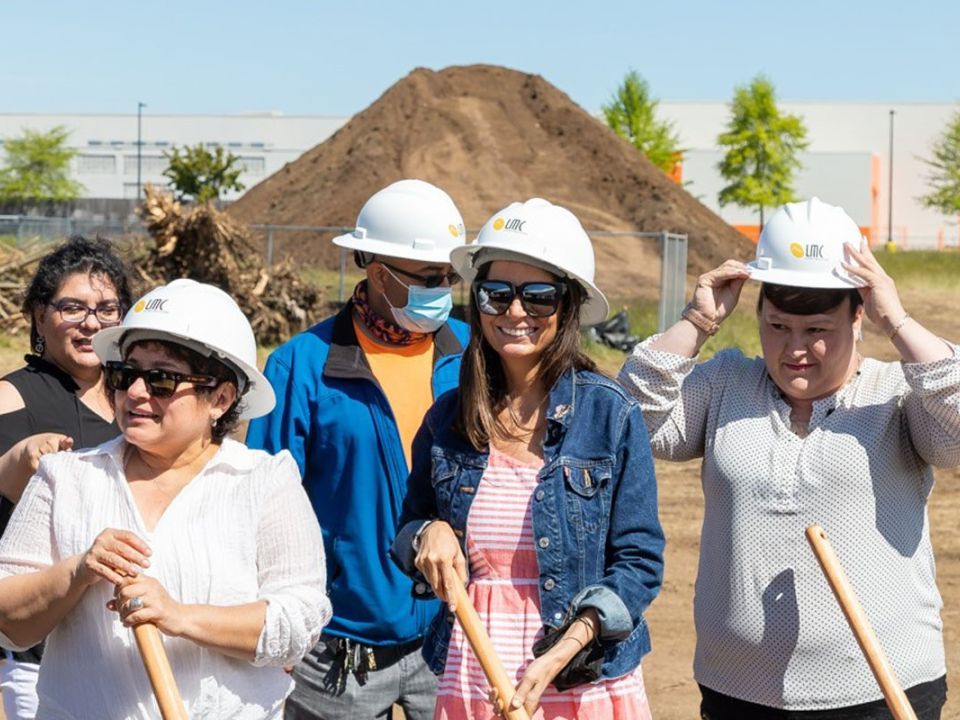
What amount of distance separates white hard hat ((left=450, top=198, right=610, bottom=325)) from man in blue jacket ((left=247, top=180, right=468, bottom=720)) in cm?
95

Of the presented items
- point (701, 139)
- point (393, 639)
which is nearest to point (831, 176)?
point (701, 139)

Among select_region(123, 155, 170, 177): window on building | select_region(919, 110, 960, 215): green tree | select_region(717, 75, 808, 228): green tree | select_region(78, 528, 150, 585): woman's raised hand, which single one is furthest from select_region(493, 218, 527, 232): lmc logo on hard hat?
select_region(123, 155, 170, 177): window on building

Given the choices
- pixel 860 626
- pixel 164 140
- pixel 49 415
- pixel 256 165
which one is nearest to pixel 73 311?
pixel 49 415

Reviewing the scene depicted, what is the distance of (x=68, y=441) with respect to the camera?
162 inches

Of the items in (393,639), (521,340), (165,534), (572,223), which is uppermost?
(572,223)

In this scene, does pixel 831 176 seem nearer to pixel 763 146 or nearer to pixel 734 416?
pixel 763 146

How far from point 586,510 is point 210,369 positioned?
94 cm

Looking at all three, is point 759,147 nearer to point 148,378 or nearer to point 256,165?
point 256,165

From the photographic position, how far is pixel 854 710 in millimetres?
3938

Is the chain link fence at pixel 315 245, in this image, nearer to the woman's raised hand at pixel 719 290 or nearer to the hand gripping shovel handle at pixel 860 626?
the woman's raised hand at pixel 719 290

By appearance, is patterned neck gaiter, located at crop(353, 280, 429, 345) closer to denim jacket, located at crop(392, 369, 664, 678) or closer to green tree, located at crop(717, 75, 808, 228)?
denim jacket, located at crop(392, 369, 664, 678)

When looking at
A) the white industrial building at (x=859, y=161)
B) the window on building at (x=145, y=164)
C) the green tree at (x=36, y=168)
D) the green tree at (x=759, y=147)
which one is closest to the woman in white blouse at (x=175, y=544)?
the green tree at (x=759, y=147)

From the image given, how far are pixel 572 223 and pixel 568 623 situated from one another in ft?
3.20

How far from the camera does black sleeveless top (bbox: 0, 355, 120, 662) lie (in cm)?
463
